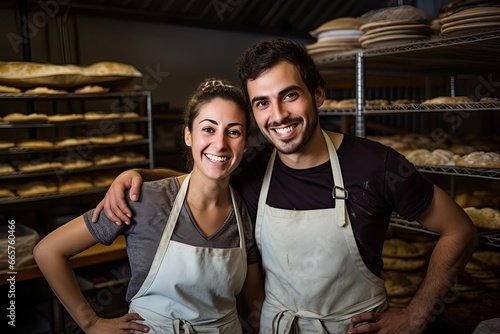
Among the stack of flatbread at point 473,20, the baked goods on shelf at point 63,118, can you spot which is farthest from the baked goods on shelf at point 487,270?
the baked goods on shelf at point 63,118

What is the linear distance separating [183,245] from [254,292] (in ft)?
1.41

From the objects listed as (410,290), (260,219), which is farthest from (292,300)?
(410,290)

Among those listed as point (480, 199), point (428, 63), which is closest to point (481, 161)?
point (480, 199)

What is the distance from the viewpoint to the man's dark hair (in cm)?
164

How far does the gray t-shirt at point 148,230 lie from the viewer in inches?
62.4

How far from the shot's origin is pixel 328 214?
166 cm

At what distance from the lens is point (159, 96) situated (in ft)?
12.6

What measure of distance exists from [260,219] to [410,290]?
1.32 metres

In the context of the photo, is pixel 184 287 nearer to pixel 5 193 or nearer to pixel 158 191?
pixel 158 191

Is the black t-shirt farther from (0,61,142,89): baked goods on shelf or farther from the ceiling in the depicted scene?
the ceiling

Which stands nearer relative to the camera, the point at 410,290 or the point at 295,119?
the point at 295,119

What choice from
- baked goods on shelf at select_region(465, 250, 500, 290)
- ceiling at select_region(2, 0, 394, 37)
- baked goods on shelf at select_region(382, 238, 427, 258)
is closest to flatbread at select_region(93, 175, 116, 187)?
ceiling at select_region(2, 0, 394, 37)

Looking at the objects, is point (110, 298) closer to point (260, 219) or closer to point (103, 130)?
point (103, 130)

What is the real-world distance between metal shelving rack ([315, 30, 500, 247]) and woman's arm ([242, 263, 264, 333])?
0.93 meters
